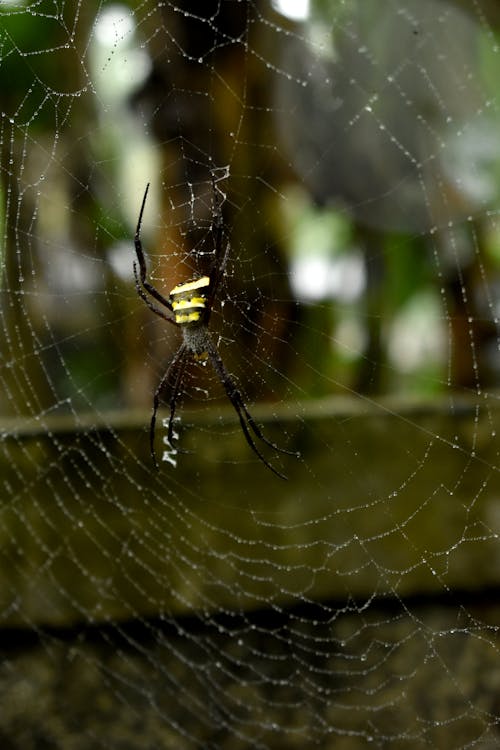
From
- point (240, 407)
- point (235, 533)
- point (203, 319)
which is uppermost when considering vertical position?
point (203, 319)

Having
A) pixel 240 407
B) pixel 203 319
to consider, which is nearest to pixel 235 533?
pixel 240 407

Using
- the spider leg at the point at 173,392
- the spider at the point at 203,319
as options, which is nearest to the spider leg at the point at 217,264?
the spider at the point at 203,319

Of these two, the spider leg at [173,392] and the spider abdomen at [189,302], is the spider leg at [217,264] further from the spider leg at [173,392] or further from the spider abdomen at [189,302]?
the spider leg at [173,392]

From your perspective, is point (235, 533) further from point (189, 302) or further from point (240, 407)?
point (189, 302)

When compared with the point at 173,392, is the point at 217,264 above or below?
above

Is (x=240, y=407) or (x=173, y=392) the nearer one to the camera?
(x=240, y=407)

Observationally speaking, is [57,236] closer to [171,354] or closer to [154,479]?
[171,354]

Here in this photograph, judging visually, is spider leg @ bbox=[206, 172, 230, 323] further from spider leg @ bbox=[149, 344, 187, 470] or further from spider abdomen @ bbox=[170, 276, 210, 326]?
spider leg @ bbox=[149, 344, 187, 470]
